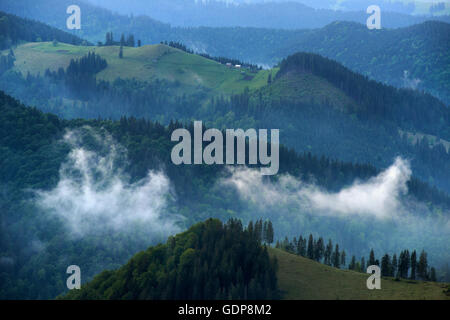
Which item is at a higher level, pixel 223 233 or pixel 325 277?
pixel 223 233

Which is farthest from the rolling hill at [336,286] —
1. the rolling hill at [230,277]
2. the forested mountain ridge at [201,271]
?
the forested mountain ridge at [201,271]

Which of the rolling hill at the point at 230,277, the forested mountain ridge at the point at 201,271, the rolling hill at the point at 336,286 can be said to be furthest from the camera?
the forested mountain ridge at the point at 201,271

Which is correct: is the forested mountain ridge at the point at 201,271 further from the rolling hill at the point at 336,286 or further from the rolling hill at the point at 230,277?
the rolling hill at the point at 336,286

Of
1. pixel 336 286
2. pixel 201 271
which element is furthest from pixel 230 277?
pixel 336 286

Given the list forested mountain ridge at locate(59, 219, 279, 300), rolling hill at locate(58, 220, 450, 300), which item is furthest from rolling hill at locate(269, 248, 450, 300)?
forested mountain ridge at locate(59, 219, 279, 300)

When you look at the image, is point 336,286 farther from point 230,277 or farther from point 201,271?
point 201,271

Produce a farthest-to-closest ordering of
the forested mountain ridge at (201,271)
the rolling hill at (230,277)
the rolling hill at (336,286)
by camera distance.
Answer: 1. the forested mountain ridge at (201,271)
2. the rolling hill at (230,277)
3. the rolling hill at (336,286)

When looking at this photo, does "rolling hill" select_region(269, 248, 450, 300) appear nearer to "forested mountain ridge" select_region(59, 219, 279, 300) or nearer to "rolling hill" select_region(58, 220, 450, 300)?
"rolling hill" select_region(58, 220, 450, 300)

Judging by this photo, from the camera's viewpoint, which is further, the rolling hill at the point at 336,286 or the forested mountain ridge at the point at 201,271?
the forested mountain ridge at the point at 201,271

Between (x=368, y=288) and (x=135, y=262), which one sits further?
(x=135, y=262)
